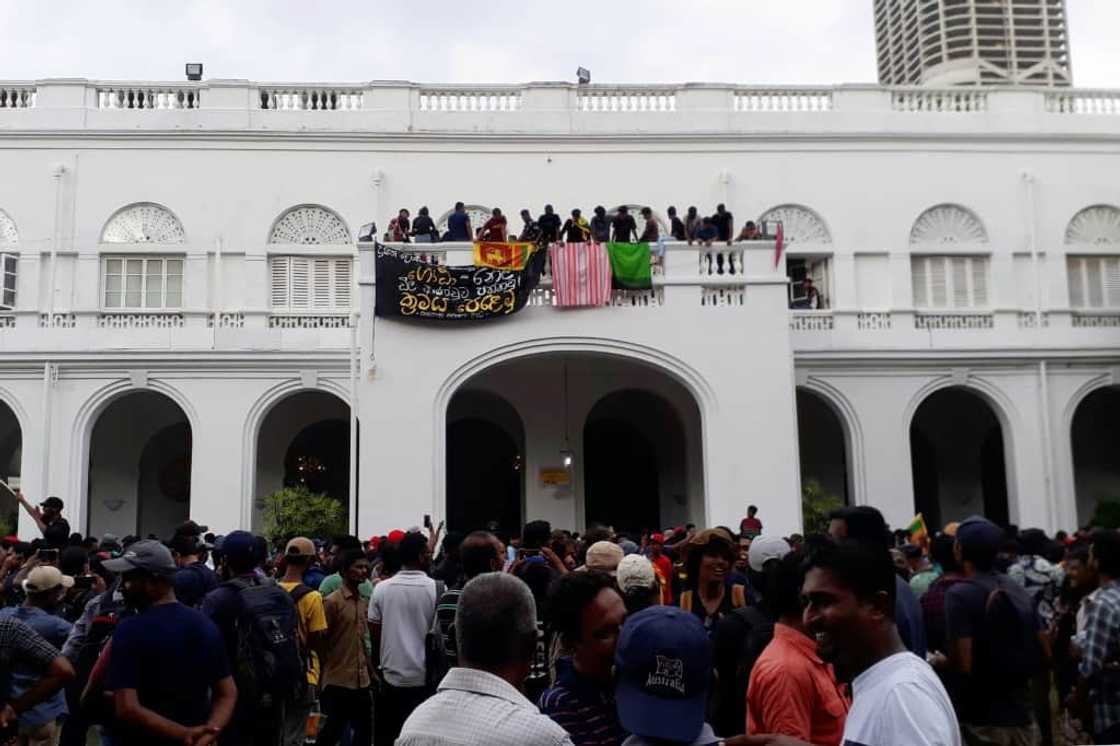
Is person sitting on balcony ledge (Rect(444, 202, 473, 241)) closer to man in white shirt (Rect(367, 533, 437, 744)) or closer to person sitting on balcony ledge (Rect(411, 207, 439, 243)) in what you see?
person sitting on balcony ledge (Rect(411, 207, 439, 243))

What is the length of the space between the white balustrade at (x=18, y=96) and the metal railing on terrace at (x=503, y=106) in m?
0.03

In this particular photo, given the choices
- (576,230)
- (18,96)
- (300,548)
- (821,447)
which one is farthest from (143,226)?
(300,548)

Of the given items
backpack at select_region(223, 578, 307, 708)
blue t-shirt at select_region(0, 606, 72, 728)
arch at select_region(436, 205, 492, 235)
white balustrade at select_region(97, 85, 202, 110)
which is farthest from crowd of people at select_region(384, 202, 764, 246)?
blue t-shirt at select_region(0, 606, 72, 728)

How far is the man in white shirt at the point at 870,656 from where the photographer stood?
2.83 metres

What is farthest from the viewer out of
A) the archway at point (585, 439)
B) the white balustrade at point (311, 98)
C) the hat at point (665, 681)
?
the white balustrade at point (311, 98)

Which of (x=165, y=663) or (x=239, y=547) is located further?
(x=239, y=547)

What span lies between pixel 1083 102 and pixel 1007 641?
72.4 feet

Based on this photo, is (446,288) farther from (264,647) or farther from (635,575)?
(635,575)

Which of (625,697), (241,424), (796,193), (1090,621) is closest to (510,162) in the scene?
(796,193)

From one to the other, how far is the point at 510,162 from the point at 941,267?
29.9ft

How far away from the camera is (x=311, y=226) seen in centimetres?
2248

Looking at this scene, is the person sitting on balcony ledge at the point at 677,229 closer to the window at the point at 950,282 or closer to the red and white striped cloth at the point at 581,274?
the red and white striped cloth at the point at 581,274

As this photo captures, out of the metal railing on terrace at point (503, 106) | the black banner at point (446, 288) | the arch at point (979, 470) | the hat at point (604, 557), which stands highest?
the metal railing on terrace at point (503, 106)

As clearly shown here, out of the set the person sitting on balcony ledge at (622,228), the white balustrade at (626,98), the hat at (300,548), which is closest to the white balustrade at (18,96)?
the white balustrade at (626,98)
